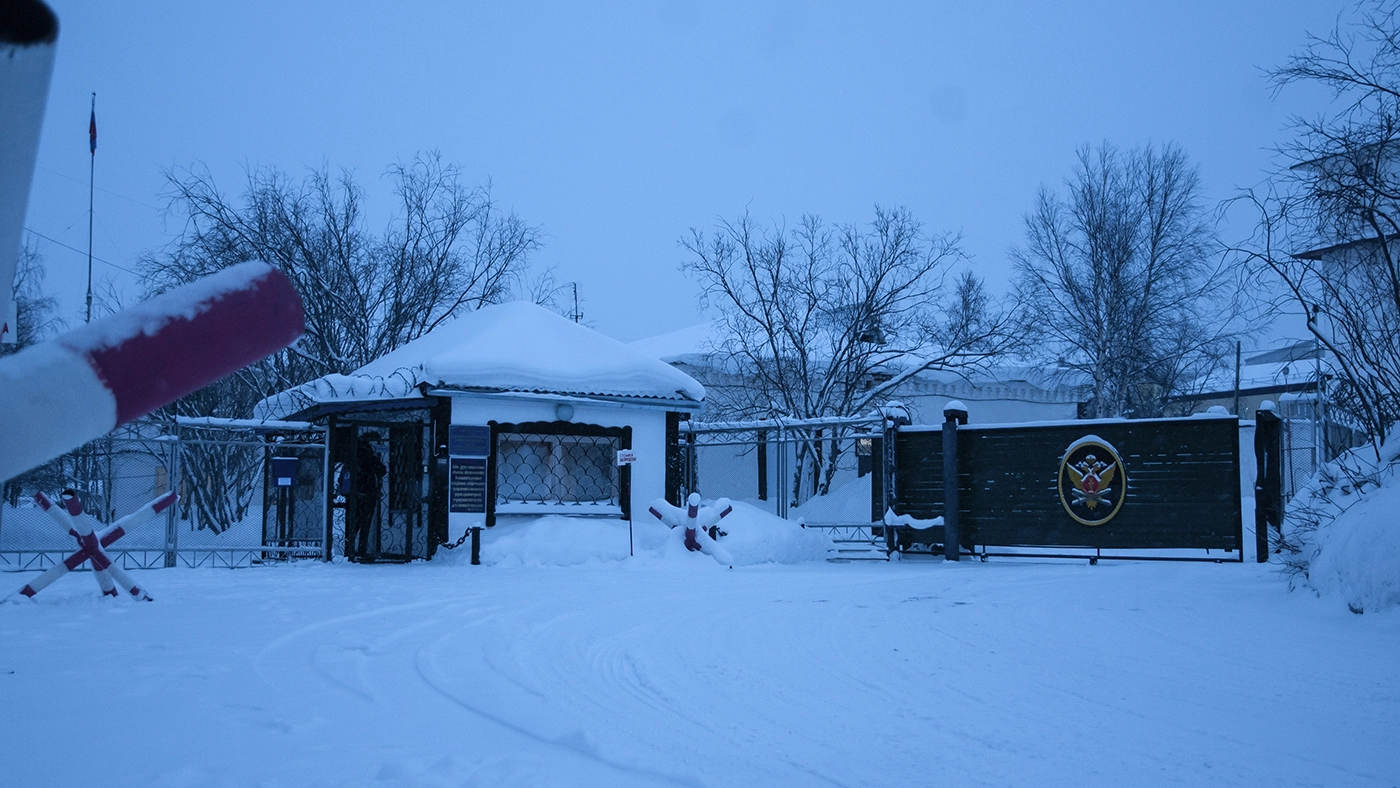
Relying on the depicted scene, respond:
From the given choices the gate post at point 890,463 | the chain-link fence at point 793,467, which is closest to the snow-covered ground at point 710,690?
the gate post at point 890,463

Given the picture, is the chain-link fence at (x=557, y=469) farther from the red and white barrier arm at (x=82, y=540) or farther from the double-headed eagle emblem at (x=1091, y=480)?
the double-headed eagle emblem at (x=1091, y=480)

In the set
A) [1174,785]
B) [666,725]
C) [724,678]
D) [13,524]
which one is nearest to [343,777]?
[666,725]

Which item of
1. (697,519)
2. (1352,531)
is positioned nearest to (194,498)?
(697,519)

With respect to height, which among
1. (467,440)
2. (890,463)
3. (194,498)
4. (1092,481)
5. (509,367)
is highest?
(509,367)

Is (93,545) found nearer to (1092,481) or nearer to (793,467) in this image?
(1092,481)

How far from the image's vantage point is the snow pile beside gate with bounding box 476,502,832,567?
49.3 feet

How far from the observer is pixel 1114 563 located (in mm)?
14547

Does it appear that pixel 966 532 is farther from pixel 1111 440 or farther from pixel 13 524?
pixel 13 524

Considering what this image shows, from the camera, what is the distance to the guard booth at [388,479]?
51.3 feet

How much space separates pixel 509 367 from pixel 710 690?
432 inches

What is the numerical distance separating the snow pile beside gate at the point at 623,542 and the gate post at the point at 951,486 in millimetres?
2266

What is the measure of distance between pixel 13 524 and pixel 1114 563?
20.0 metres

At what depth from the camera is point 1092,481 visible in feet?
48.4

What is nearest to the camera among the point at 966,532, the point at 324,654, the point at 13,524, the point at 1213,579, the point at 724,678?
the point at 724,678
